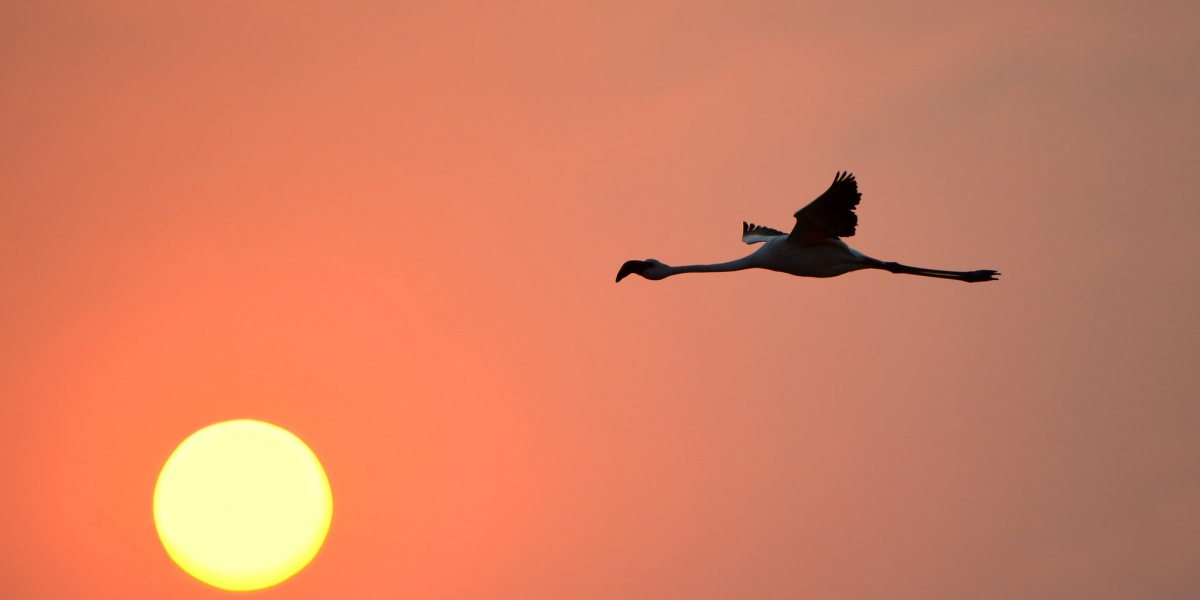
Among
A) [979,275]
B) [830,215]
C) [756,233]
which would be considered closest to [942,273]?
[979,275]

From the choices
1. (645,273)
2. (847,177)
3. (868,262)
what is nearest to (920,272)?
(868,262)

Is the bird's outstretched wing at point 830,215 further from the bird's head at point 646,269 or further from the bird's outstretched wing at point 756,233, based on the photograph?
the bird's outstretched wing at point 756,233

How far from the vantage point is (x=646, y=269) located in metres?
19.2

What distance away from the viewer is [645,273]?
19234 mm

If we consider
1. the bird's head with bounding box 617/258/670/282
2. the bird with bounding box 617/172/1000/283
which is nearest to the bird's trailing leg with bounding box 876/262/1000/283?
the bird with bounding box 617/172/1000/283

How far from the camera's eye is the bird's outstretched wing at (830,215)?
17719 mm

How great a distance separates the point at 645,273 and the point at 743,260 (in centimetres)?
170

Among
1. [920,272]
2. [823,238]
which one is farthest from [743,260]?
[920,272]

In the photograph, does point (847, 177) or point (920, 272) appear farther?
point (920, 272)

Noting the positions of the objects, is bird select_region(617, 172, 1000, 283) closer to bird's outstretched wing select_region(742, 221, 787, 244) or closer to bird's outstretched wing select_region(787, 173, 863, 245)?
bird's outstretched wing select_region(787, 173, 863, 245)

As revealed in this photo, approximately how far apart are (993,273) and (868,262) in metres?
2.32

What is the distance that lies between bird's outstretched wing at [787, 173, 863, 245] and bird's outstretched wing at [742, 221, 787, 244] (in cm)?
422

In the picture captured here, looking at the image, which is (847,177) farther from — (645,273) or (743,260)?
(645,273)

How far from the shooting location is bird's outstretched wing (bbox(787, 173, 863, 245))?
58.1 ft
